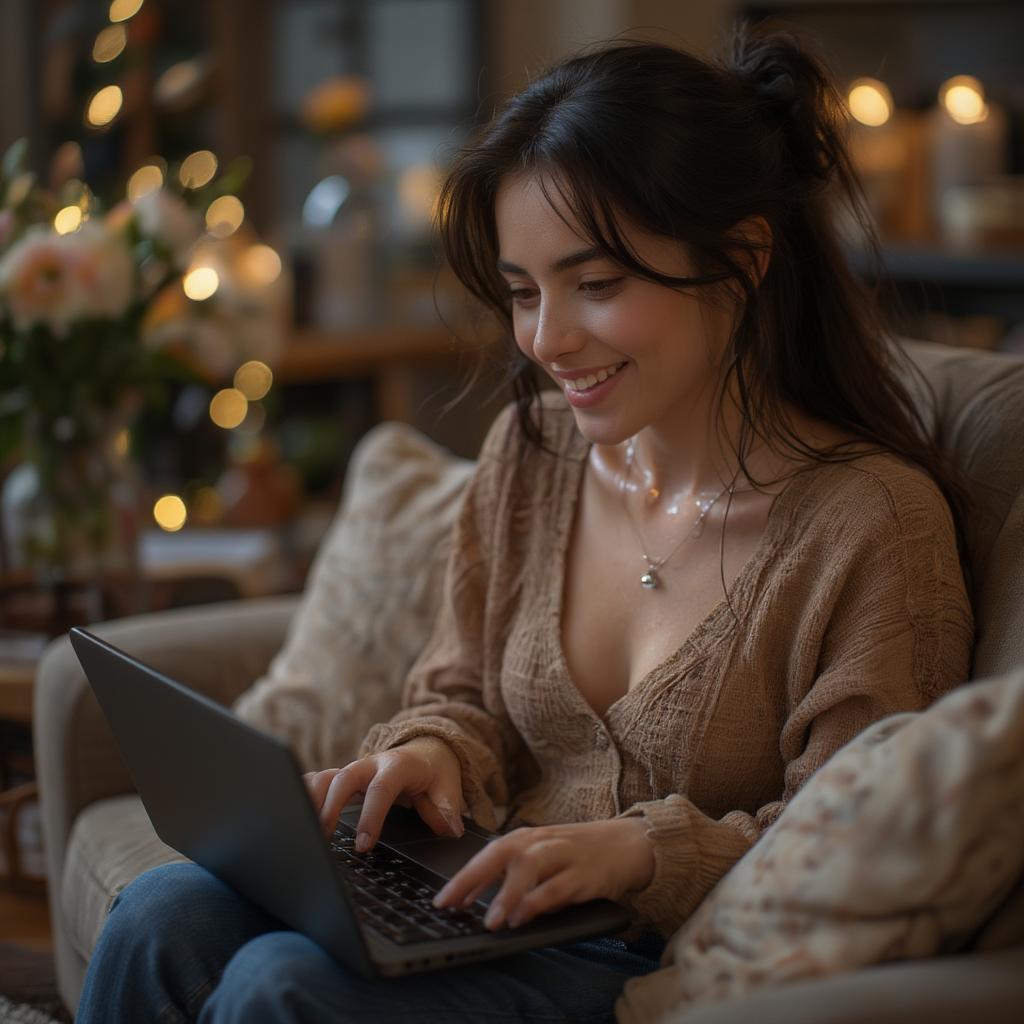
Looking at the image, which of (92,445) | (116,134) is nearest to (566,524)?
(92,445)

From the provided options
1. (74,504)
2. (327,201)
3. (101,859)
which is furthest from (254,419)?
(101,859)

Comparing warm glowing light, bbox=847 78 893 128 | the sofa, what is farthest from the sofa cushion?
warm glowing light, bbox=847 78 893 128

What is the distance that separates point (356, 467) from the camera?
196 centimetres

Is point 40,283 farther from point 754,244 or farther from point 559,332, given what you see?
point 754,244

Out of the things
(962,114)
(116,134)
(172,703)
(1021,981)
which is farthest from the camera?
(116,134)

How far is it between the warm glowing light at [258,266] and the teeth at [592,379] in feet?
3.55

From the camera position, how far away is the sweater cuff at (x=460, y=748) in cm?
142

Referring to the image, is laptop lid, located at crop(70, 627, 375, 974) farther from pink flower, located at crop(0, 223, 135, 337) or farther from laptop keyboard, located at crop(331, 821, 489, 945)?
pink flower, located at crop(0, 223, 135, 337)

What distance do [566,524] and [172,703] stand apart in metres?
0.55

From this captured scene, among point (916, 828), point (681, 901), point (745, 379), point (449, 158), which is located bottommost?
point (681, 901)

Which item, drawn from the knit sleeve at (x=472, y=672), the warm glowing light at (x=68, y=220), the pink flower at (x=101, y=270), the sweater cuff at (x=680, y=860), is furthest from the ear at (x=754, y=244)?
the warm glowing light at (x=68, y=220)

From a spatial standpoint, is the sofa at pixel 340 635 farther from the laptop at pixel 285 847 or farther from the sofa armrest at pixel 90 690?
the laptop at pixel 285 847

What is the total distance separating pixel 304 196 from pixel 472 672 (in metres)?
3.21

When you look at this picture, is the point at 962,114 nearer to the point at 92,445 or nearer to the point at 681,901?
the point at 92,445
